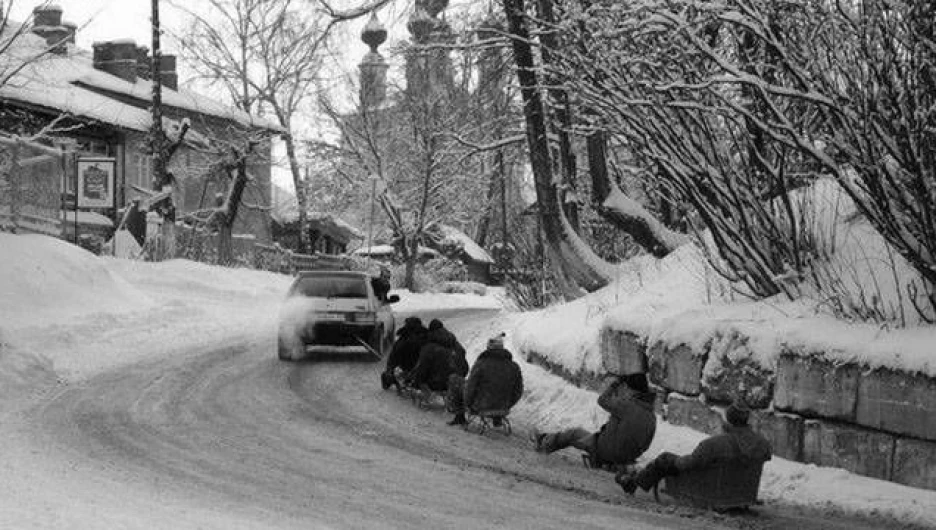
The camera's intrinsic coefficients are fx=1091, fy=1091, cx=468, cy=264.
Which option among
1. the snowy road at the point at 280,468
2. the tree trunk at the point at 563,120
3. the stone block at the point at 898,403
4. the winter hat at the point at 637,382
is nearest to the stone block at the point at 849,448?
the stone block at the point at 898,403

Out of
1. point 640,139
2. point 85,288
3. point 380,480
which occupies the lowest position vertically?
point 380,480

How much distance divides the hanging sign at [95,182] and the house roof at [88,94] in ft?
13.8

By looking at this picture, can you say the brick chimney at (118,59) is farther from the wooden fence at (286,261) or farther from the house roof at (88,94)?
the wooden fence at (286,261)

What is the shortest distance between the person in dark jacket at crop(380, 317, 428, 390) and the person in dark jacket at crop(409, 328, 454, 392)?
635mm

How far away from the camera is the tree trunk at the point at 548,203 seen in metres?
17.8

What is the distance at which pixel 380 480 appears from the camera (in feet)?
32.4

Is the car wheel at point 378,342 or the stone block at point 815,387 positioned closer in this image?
the stone block at point 815,387

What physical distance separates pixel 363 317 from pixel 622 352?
309 inches

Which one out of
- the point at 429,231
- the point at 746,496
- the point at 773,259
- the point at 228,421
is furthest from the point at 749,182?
the point at 429,231

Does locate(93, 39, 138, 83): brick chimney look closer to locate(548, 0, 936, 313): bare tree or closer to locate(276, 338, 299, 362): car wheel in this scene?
locate(276, 338, 299, 362): car wheel

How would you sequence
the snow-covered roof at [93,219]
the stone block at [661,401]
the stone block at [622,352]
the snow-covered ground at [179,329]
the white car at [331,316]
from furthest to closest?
the snow-covered roof at [93,219] → the white car at [331,316] → the stone block at [622,352] → the stone block at [661,401] → the snow-covered ground at [179,329]

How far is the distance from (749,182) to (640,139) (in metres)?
1.45

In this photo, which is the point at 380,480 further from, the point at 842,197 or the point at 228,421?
the point at 842,197

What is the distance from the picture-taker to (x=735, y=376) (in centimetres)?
1105
